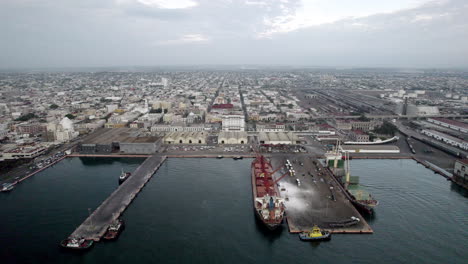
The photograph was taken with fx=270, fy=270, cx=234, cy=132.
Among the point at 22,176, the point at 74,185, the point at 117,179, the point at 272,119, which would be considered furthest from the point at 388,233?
the point at 272,119

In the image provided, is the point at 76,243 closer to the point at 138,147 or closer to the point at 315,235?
the point at 315,235

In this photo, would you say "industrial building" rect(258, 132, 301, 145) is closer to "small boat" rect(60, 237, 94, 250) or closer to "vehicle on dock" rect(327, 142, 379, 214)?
"vehicle on dock" rect(327, 142, 379, 214)

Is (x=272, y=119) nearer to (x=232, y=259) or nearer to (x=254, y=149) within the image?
(x=254, y=149)

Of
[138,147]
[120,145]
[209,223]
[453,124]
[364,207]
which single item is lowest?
[209,223]

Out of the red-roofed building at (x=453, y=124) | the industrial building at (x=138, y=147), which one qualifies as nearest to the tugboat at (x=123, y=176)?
the industrial building at (x=138, y=147)

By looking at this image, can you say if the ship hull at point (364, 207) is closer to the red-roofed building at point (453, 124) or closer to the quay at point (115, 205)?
the quay at point (115, 205)

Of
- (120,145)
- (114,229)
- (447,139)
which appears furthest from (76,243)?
(447,139)
